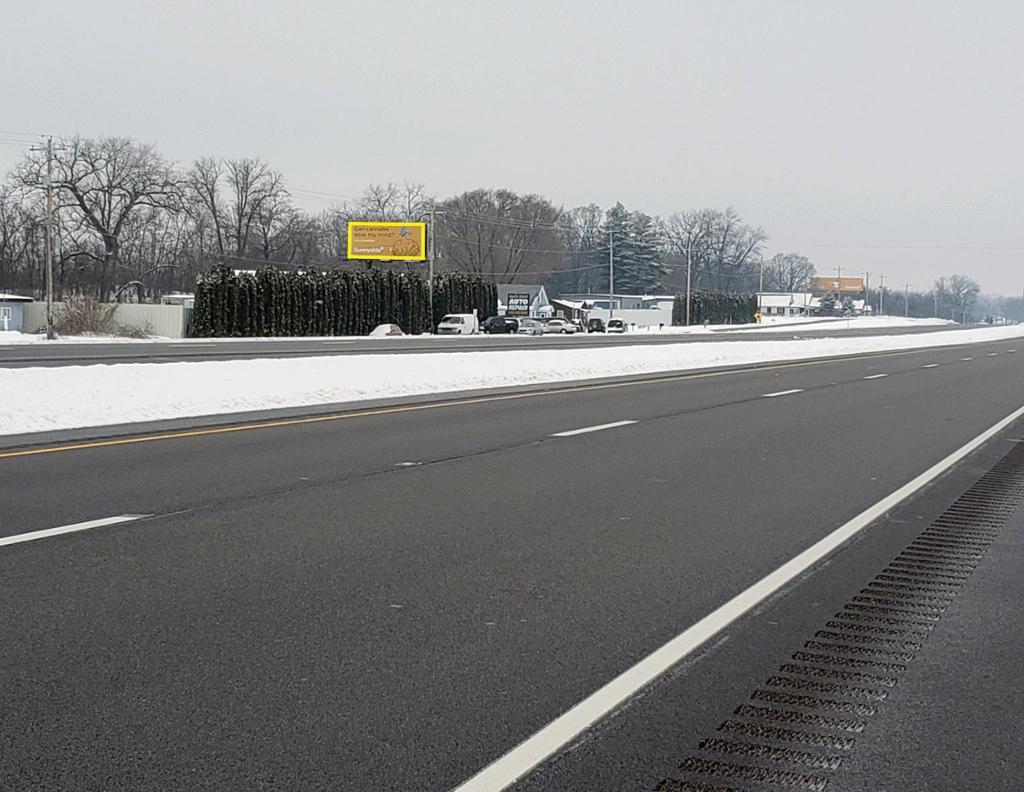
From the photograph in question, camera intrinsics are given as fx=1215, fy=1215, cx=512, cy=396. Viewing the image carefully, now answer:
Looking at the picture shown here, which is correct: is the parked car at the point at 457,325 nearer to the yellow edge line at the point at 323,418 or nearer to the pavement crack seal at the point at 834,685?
the yellow edge line at the point at 323,418

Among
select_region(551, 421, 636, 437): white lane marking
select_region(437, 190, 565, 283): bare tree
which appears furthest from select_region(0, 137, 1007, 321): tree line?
select_region(551, 421, 636, 437): white lane marking

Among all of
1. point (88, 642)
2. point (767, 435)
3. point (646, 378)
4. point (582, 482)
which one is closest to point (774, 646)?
point (88, 642)

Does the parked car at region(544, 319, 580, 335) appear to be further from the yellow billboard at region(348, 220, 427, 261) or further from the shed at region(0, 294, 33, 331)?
the shed at region(0, 294, 33, 331)

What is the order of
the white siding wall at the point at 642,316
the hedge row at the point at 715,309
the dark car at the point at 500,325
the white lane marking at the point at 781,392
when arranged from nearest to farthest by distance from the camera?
the white lane marking at the point at 781,392 < the dark car at the point at 500,325 < the white siding wall at the point at 642,316 < the hedge row at the point at 715,309

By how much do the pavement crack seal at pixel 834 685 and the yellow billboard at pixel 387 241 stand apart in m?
91.0

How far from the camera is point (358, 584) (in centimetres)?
672

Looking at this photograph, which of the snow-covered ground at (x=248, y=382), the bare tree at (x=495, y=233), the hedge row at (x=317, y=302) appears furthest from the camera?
the bare tree at (x=495, y=233)

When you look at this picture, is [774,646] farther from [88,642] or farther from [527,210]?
[527,210]

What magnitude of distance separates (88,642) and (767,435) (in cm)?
1169

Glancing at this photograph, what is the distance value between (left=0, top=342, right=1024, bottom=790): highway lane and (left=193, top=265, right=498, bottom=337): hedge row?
160 ft

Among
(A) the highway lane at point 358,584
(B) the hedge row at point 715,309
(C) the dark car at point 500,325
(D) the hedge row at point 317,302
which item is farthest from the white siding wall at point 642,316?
(A) the highway lane at point 358,584

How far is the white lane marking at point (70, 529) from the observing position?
779 cm

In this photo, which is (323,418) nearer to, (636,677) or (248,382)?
(248,382)

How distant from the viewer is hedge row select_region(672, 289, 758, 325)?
404 ft
